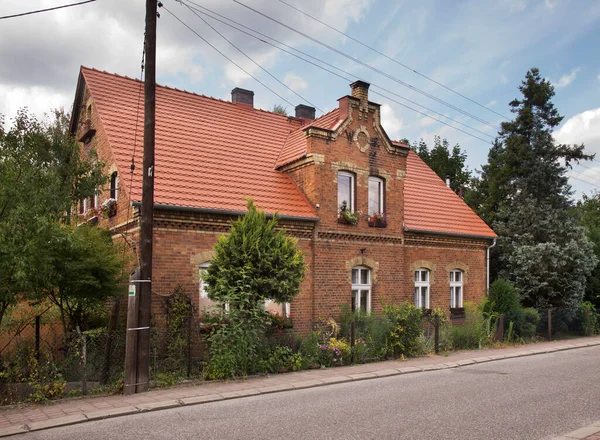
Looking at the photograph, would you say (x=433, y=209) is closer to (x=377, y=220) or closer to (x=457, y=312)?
(x=457, y=312)

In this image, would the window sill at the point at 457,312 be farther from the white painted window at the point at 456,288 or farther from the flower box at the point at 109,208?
the flower box at the point at 109,208

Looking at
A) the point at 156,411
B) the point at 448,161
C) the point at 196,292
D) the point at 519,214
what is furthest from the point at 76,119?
the point at 448,161

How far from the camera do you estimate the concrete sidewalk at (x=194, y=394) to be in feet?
28.5

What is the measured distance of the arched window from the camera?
15.9 m

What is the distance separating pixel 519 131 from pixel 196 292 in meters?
17.5

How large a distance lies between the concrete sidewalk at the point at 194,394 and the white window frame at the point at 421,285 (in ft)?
13.3

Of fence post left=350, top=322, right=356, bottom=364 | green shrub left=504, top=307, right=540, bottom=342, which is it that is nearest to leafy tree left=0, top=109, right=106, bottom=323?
fence post left=350, top=322, right=356, bottom=364

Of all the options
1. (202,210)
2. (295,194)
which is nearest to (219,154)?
(295,194)

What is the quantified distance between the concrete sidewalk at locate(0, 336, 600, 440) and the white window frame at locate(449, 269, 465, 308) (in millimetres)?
5272

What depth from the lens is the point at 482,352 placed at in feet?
55.5

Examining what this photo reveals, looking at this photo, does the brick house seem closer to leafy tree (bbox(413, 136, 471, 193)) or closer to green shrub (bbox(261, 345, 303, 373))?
green shrub (bbox(261, 345, 303, 373))

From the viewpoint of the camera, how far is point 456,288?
21.4 meters

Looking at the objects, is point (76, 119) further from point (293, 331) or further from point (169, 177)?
point (293, 331)

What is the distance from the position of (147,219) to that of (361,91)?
10.3 metres
